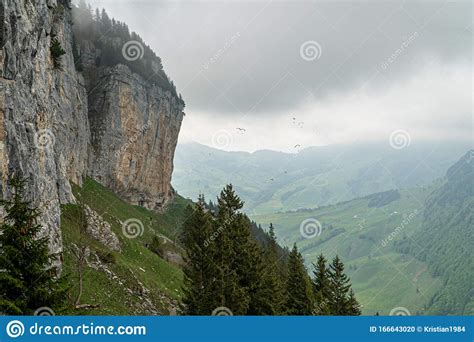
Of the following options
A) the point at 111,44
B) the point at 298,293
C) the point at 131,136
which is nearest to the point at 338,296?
the point at 298,293

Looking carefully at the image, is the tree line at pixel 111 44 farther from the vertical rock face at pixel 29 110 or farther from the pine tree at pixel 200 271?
the pine tree at pixel 200 271

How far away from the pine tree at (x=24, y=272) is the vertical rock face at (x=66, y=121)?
10124 millimetres

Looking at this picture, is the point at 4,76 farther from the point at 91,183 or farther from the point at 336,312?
the point at 91,183

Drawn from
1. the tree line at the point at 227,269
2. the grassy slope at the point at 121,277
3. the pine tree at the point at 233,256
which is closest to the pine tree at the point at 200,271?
the tree line at the point at 227,269

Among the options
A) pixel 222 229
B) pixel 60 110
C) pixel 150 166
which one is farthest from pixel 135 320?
pixel 150 166

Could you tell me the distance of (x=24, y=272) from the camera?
1564 centimetres

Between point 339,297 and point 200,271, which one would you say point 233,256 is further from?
point 339,297

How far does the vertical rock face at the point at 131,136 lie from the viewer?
294 ft

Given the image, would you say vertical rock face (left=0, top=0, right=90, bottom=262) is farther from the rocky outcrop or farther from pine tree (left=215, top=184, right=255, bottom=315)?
pine tree (left=215, top=184, right=255, bottom=315)

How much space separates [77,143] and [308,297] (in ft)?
171

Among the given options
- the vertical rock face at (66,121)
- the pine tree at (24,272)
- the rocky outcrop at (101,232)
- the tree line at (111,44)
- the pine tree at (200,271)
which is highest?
the tree line at (111,44)

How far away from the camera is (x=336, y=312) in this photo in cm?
4641

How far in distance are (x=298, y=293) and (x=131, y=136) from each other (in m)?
66.8

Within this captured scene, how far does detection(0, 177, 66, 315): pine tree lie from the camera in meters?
15.2
